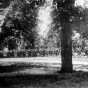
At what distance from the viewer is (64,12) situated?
16.3 metres

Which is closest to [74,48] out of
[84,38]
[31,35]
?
[84,38]

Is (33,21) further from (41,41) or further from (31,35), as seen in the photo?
(41,41)

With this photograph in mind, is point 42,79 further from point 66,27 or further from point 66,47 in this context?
point 66,27

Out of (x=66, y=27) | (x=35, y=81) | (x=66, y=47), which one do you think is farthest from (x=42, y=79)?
(x=66, y=27)

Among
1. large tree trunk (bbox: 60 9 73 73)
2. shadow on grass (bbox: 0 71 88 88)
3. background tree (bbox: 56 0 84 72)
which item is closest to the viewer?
shadow on grass (bbox: 0 71 88 88)

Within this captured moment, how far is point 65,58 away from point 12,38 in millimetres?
33996

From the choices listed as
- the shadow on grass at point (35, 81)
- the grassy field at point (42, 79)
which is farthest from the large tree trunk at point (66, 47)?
the shadow on grass at point (35, 81)

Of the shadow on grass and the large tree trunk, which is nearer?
the shadow on grass

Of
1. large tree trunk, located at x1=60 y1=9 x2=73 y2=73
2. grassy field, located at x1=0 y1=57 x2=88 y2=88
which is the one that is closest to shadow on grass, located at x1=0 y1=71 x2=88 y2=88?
grassy field, located at x1=0 y1=57 x2=88 y2=88

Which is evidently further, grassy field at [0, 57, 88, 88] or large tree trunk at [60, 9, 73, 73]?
large tree trunk at [60, 9, 73, 73]

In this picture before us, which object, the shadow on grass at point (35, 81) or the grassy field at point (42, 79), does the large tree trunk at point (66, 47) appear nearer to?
the grassy field at point (42, 79)

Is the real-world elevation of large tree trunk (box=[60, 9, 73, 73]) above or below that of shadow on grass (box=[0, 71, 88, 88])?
above

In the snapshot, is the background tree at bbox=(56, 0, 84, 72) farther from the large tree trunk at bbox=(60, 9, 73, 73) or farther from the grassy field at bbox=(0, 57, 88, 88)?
the grassy field at bbox=(0, 57, 88, 88)

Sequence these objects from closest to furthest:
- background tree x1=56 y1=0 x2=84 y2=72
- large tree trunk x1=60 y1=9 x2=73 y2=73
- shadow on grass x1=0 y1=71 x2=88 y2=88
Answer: shadow on grass x1=0 y1=71 x2=88 y2=88 → background tree x1=56 y1=0 x2=84 y2=72 → large tree trunk x1=60 y1=9 x2=73 y2=73
